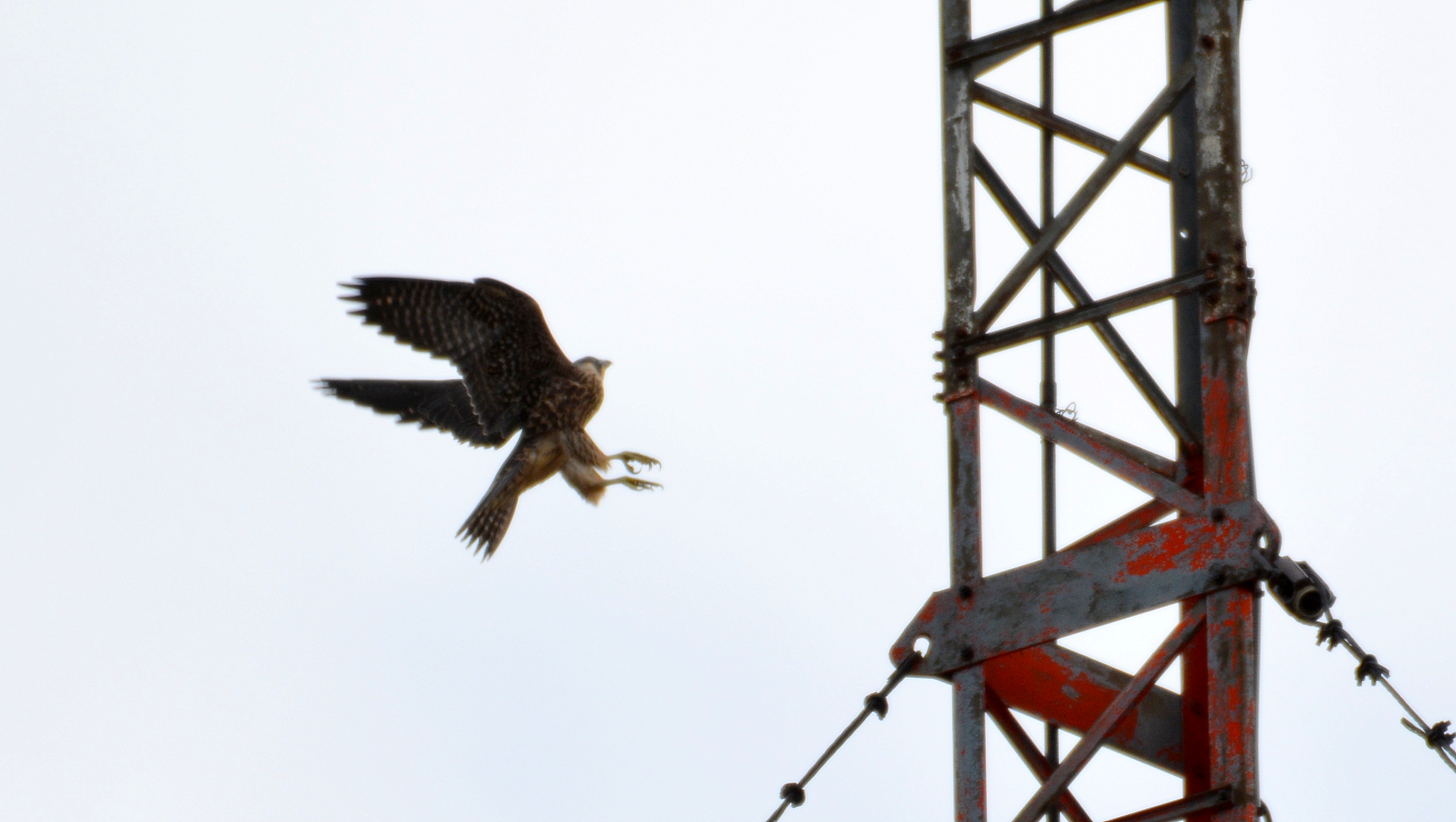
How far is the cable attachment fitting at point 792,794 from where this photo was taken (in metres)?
3.39

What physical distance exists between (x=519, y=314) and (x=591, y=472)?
875mm

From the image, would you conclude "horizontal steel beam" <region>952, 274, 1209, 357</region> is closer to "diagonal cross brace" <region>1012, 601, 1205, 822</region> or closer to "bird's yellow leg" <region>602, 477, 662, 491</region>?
"diagonal cross brace" <region>1012, 601, 1205, 822</region>

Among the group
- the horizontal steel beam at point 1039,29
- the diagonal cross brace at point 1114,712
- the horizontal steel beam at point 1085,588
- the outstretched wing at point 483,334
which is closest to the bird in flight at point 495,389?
the outstretched wing at point 483,334

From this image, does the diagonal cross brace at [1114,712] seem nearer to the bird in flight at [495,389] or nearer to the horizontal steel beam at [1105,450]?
the horizontal steel beam at [1105,450]

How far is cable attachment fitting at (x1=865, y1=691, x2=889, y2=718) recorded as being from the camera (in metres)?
3.38

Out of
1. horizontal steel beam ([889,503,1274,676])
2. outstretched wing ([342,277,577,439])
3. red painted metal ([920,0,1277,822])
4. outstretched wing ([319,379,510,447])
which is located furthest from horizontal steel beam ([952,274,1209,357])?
outstretched wing ([319,379,510,447])

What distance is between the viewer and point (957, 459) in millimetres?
3492

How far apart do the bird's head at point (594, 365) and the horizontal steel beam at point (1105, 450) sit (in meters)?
4.47

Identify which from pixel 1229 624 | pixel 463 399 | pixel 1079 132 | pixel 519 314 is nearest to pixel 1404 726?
pixel 1229 624

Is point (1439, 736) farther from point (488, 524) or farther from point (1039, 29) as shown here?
point (488, 524)

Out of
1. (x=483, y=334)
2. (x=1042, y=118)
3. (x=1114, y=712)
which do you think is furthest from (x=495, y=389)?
(x=1114, y=712)

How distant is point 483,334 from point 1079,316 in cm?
417

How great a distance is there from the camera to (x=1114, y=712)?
10.2 ft

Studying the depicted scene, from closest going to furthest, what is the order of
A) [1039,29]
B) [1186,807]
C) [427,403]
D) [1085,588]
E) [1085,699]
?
1. [1186,807]
2. [1085,588]
3. [1085,699]
4. [1039,29]
5. [427,403]
